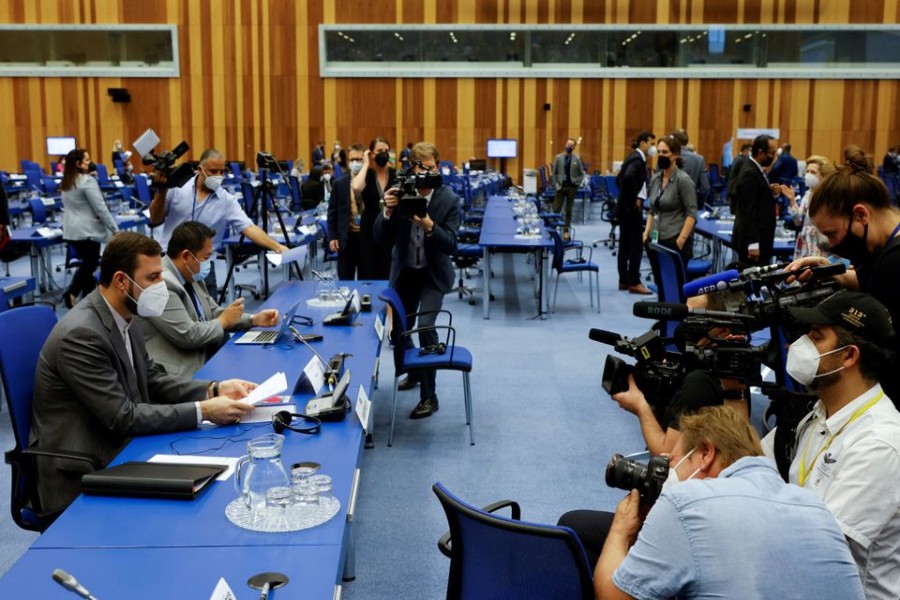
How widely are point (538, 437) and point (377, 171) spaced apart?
256 cm

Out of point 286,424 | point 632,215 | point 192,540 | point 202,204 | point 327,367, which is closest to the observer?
point 192,540

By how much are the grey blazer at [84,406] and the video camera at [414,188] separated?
2.38 metres

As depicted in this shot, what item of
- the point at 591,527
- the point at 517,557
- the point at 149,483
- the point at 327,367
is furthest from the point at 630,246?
the point at 517,557

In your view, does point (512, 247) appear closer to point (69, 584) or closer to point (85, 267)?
point (85, 267)

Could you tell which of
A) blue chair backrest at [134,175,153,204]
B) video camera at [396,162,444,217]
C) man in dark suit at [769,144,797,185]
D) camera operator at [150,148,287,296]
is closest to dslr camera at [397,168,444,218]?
video camera at [396,162,444,217]

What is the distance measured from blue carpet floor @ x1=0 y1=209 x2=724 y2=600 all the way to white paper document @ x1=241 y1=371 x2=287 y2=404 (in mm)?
811

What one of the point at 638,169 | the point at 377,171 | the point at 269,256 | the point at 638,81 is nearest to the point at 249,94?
the point at 638,81

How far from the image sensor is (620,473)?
207 centimetres

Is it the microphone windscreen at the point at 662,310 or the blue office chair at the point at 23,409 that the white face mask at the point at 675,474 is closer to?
the microphone windscreen at the point at 662,310

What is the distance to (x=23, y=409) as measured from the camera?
2.95 metres

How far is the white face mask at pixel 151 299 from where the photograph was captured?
10.1ft

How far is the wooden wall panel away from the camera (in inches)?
765

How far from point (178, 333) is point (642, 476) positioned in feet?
8.38

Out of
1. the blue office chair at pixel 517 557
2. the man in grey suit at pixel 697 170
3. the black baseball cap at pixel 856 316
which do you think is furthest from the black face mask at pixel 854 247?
the man in grey suit at pixel 697 170
